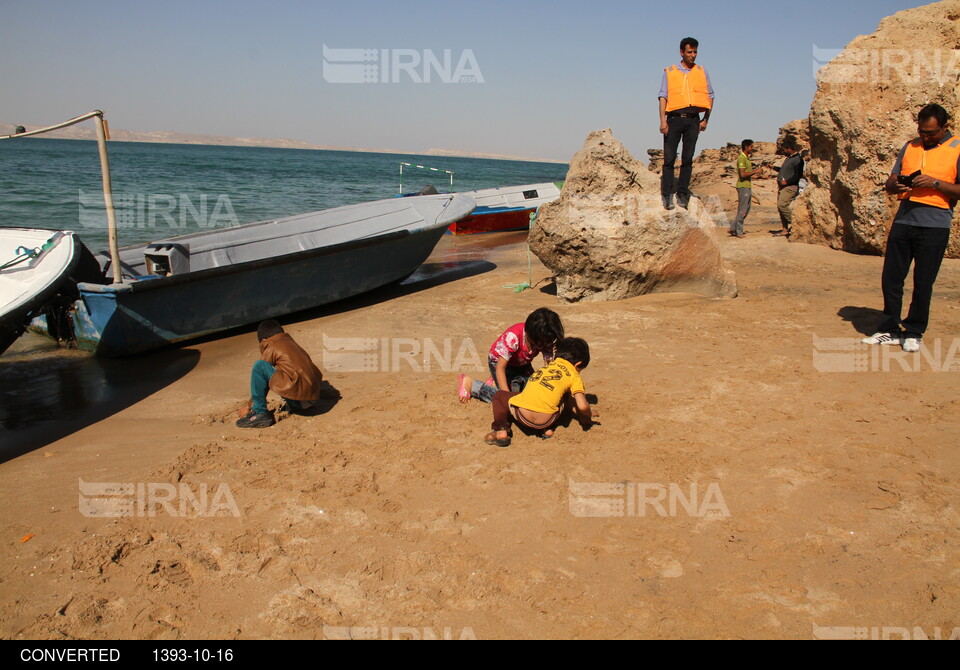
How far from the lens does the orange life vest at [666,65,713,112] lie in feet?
23.1

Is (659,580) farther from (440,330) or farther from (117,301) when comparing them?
(117,301)

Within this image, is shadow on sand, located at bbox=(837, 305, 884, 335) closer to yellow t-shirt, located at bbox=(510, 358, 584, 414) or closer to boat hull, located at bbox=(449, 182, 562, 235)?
yellow t-shirt, located at bbox=(510, 358, 584, 414)

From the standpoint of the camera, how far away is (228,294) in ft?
24.1

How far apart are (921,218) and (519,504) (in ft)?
13.5

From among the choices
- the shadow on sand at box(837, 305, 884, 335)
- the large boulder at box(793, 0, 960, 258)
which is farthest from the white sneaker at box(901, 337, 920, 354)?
the large boulder at box(793, 0, 960, 258)

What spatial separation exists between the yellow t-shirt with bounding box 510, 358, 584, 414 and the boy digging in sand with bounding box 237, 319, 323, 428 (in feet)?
5.04

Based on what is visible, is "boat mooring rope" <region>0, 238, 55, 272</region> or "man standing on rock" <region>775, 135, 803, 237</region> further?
"man standing on rock" <region>775, 135, 803, 237</region>

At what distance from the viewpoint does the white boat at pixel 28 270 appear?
516 cm

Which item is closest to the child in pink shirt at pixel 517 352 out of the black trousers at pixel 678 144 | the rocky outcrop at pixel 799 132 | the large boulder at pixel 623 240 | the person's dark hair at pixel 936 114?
the large boulder at pixel 623 240

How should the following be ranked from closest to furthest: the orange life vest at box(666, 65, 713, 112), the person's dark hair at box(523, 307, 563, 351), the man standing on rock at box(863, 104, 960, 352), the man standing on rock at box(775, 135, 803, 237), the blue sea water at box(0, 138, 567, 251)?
1. the person's dark hair at box(523, 307, 563, 351)
2. the man standing on rock at box(863, 104, 960, 352)
3. the orange life vest at box(666, 65, 713, 112)
4. the man standing on rock at box(775, 135, 803, 237)
5. the blue sea water at box(0, 138, 567, 251)

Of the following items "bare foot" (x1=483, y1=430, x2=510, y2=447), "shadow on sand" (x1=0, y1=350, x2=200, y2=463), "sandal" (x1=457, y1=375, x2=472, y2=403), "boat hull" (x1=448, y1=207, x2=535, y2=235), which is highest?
"boat hull" (x1=448, y1=207, x2=535, y2=235)

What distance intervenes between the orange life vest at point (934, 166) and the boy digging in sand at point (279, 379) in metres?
4.93

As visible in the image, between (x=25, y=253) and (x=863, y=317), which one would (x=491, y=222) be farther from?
(x=25, y=253)

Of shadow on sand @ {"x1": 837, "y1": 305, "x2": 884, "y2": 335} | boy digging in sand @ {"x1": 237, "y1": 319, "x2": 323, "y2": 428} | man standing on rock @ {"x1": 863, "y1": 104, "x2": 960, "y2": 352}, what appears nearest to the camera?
boy digging in sand @ {"x1": 237, "y1": 319, "x2": 323, "y2": 428}
